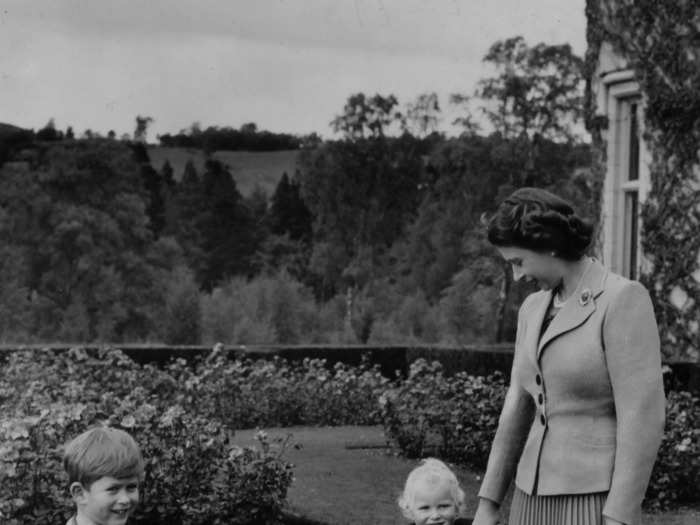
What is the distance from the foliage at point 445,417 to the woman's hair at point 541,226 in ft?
19.5

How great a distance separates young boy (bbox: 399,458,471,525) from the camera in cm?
359

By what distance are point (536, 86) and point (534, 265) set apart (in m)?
27.2

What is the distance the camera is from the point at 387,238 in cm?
4022

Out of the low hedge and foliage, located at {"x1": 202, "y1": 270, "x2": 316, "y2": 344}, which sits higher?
the low hedge

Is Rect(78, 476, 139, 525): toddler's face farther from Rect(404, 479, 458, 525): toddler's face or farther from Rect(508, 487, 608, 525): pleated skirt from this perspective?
Rect(508, 487, 608, 525): pleated skirt

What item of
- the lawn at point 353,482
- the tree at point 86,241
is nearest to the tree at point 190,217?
the tree at point 86,241

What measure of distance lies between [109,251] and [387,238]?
9.81m

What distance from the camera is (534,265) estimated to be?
300cm

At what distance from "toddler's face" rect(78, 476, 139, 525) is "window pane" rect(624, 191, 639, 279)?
8586 millimetres

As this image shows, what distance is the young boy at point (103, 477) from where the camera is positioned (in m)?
3.34

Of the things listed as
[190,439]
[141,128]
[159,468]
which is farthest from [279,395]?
[141,128]

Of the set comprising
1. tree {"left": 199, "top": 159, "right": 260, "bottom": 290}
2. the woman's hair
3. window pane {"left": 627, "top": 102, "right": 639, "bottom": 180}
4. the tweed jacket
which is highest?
window pane {"left": 627, "top": 102, "right": 639, "bottom": 180}

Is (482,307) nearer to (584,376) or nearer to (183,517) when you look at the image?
(183,517)

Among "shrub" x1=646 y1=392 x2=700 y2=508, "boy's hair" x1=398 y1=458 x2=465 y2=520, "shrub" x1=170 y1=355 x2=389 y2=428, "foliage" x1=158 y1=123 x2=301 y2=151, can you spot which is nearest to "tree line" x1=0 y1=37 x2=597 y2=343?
"foliage" x1=158 y1=123 x2=301 y2=151
